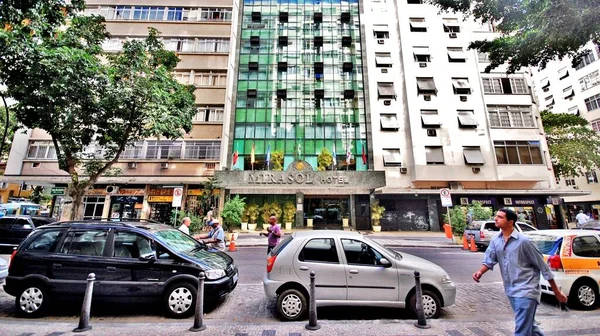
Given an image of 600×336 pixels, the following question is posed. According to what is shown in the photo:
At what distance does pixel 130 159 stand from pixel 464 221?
83.1 feet

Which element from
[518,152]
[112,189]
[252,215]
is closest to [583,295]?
[252,215]

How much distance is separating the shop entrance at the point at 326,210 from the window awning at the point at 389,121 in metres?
8.09

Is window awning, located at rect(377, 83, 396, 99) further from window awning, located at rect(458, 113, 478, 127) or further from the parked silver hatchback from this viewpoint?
the parked silver hatchback

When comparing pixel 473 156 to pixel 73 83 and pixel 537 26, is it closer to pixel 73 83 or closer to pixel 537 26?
pixel 537 26

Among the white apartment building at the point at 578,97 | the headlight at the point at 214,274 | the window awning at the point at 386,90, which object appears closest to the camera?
the headlight at the point at 214,274

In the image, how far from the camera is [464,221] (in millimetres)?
15445

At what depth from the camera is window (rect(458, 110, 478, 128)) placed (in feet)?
77.3

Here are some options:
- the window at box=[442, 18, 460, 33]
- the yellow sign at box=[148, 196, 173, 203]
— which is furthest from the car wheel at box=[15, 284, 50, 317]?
the window at box=[442, 18, 460, 33]

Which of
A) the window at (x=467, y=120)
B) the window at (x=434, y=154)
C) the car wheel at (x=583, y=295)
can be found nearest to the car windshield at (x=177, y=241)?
the car wheel at (x=583, y=295)

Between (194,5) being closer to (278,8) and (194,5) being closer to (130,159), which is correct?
(278,8)

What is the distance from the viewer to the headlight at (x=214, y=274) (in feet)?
17.0

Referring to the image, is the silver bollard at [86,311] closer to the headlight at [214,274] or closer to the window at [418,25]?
the headlight at [214,274]

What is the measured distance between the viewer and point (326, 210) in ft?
78.3

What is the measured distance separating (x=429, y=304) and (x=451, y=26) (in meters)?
30.8
